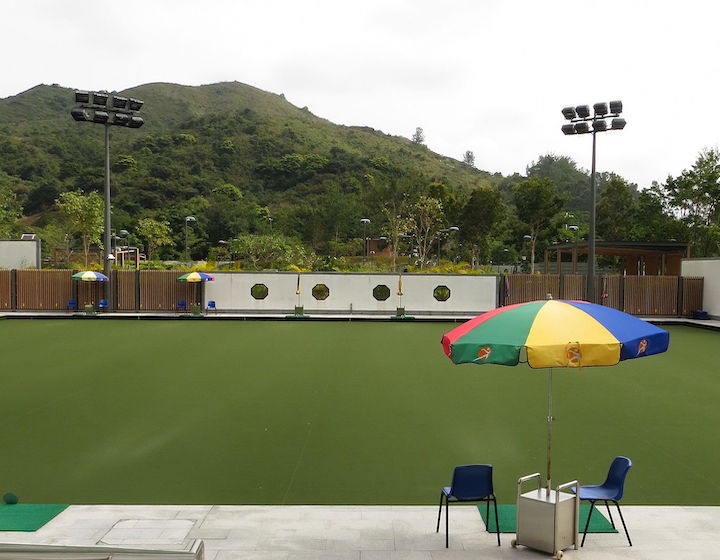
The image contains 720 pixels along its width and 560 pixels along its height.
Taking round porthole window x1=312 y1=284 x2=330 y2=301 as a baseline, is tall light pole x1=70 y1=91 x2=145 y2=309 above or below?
above

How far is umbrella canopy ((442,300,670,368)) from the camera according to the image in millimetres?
4902

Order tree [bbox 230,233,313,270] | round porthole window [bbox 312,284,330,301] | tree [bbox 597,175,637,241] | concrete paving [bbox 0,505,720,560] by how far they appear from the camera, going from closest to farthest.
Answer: concrete paving [bbox 0,505,720,560]
round porthole window [bbox 312,284,330,301]
tree [bbox 230,233,313,270]
tree [bbox 597,175,637,241]

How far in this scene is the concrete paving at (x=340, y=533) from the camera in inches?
204

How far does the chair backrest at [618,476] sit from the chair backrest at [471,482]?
3.68ft

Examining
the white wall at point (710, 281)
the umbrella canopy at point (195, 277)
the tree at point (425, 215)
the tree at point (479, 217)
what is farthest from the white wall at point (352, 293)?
the tree at point (479, 217)

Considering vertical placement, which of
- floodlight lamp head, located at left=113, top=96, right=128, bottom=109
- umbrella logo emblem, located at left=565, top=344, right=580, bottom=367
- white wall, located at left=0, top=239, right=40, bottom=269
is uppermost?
floodlight lamp head, located at left=113, top=96, right=128, bottom=109

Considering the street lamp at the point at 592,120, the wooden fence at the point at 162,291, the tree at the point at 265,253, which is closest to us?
the street lamp at the point at 592,120

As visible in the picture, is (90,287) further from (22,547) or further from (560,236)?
(560,236)

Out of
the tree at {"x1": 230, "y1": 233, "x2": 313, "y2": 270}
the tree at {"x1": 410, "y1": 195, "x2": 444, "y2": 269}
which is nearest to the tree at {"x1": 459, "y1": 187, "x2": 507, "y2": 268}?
the tree at {"x1": 410, "y1": 195, "x2": 444, "y2": 269}

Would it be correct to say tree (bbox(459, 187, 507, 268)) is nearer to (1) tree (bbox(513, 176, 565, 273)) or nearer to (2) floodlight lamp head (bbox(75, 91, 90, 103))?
(1) tree (bbox(513, 176, 565, 273))

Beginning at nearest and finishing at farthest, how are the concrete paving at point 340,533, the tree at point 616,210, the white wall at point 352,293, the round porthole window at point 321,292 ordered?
the concrete paving at point 340,533 → the white wall at point 352,293 → the round porthole window at point 321,292 → the tree at point 616,210

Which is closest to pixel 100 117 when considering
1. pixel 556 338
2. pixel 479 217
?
pixel 556 338

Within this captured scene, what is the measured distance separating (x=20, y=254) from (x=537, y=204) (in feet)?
159

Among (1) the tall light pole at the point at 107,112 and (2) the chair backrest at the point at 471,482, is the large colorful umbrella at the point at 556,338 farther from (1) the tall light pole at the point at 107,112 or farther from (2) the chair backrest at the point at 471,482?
(1) the tall light pole at the point at 107,112
